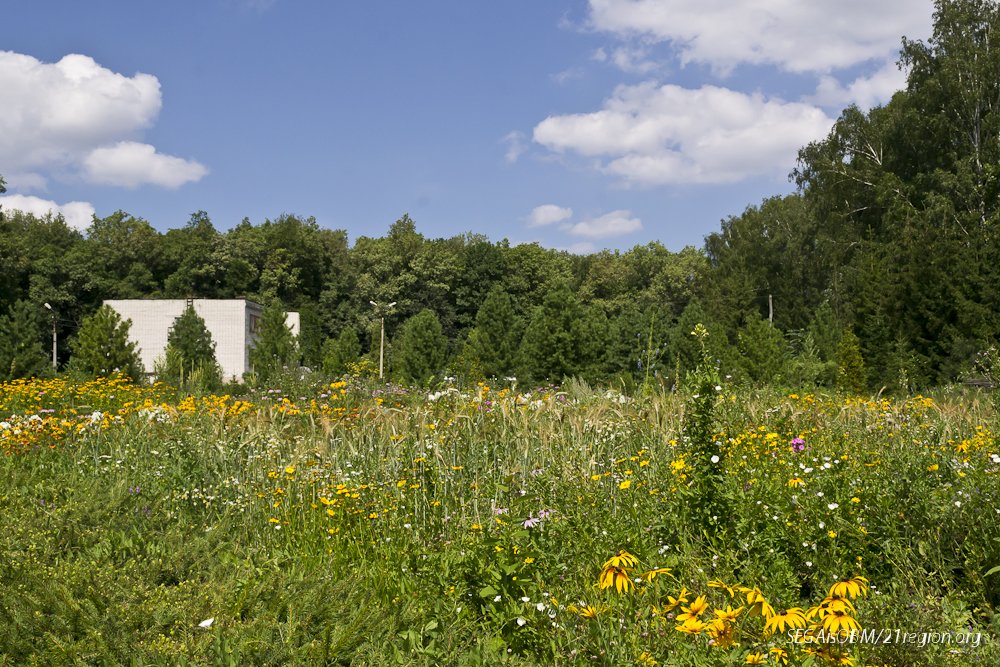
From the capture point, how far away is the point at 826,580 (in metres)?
4.02

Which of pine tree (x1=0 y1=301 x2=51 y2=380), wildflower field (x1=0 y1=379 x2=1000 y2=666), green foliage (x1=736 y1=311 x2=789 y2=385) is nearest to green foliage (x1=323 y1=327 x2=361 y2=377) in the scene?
pine tree (x1=0 y1=301 x2=51 y2=380)

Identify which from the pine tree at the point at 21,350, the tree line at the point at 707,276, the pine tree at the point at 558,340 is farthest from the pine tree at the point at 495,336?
the pine tree at the point at 21,350

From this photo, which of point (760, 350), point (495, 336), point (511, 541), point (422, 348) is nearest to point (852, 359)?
point (760, 350)

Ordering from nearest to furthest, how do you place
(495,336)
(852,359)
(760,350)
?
1. (852,359)
2. (760,350)
3. (495,336)

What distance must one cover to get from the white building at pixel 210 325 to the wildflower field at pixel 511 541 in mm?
41014

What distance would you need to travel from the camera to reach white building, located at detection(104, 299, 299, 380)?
4684 cm

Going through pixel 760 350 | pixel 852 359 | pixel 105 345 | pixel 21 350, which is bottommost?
pixel 852 359

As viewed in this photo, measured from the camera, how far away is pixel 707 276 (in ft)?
169

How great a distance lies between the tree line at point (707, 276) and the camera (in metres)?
24.0

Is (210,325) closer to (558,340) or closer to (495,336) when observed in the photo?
(495,336)

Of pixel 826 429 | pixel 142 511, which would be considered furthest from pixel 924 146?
pixel 142 511

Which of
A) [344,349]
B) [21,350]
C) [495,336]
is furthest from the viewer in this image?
[344,349]

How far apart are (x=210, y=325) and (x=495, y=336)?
19011 millimetres

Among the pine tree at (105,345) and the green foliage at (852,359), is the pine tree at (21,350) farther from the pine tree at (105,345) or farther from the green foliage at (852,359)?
the green foliage at (852,359)
